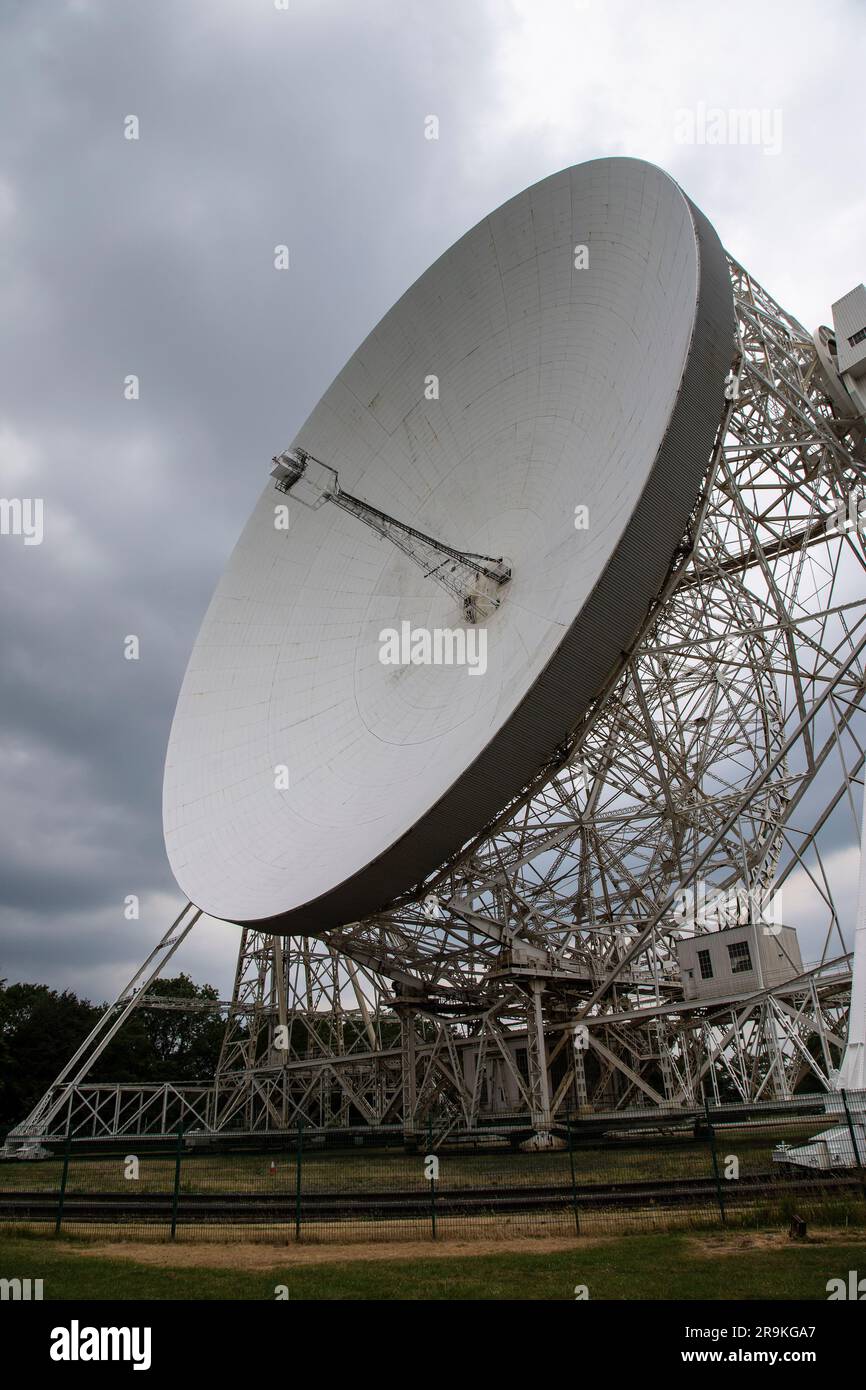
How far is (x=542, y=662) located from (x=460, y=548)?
7.65 meters

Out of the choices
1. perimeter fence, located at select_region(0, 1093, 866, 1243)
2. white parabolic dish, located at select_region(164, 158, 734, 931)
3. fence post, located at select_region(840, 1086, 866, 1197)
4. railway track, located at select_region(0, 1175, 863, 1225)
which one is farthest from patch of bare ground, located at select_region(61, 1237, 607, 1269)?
white parabolic dish, located at select_region(164, 158, 734, 931)

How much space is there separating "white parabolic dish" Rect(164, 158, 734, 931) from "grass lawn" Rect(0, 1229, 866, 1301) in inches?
350

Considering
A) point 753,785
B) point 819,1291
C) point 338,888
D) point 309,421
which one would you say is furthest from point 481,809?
point 309,421

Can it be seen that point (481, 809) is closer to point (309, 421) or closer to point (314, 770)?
point (314, 770)

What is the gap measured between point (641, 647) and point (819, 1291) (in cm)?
1416

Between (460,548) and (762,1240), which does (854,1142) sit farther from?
(460,548)

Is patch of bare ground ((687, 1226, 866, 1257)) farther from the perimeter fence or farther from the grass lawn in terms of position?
the perimeter fence

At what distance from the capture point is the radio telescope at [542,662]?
1897 centimetres

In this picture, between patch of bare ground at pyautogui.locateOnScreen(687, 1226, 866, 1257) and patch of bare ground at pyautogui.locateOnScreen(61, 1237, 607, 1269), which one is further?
patch of bare ground at pyautogui.locateOnScreen(61, 1237, 607, 1269)

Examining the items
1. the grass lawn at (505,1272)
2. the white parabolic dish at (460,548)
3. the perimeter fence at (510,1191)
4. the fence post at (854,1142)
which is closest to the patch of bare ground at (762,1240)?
the grass lawn at (505,1272)

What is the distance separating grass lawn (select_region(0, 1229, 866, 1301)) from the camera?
8852 millimetres

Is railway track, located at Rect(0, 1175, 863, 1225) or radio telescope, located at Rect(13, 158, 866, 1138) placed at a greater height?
radio telescope, located at Rect(13, 158, 866, 1138)

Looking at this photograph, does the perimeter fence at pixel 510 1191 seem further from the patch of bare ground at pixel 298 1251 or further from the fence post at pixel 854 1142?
the patch of bare ground at pixel 298 1251

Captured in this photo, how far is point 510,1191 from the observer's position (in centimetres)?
1554
